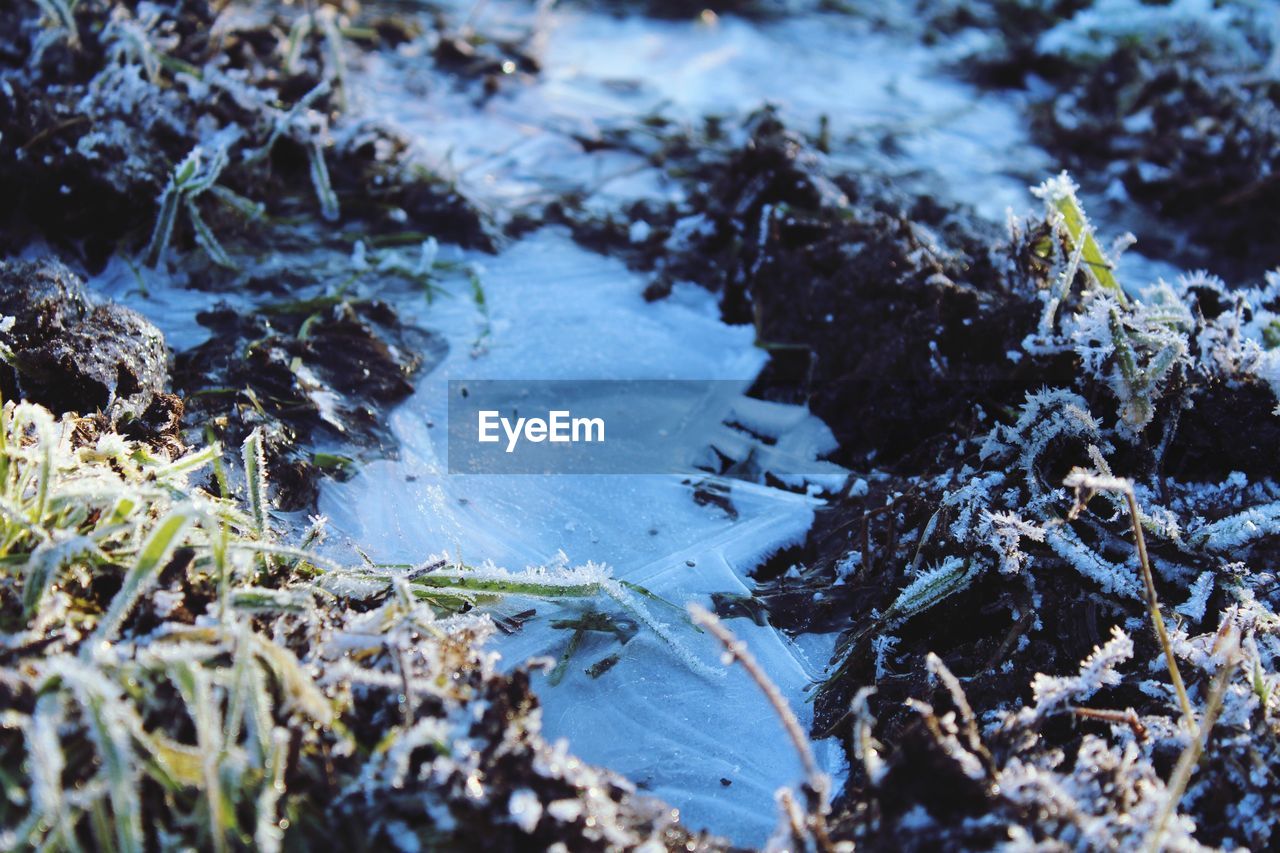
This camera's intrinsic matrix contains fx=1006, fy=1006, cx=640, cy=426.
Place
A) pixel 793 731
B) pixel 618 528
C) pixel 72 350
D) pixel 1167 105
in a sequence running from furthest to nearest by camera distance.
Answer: pixel 1167 105, pixel 618 528, pixel 72 350, pixel 793 731

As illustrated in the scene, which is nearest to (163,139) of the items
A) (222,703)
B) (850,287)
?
(850,287)

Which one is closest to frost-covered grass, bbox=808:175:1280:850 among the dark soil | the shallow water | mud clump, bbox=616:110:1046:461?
mud clump, bbox=616:110:1046:461

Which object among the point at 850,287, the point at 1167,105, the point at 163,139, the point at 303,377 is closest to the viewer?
the point at 303,377

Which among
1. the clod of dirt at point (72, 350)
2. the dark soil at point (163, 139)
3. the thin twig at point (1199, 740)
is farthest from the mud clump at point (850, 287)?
the clod of dirt at point (72, 350)

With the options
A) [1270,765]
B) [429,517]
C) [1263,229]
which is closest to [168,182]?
[429,517]

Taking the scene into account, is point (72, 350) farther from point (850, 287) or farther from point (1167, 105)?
point (1167, 105)

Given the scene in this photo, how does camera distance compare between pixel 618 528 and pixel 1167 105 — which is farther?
pixel 1167 105

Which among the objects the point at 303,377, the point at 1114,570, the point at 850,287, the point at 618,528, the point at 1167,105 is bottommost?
the point at 618,528
